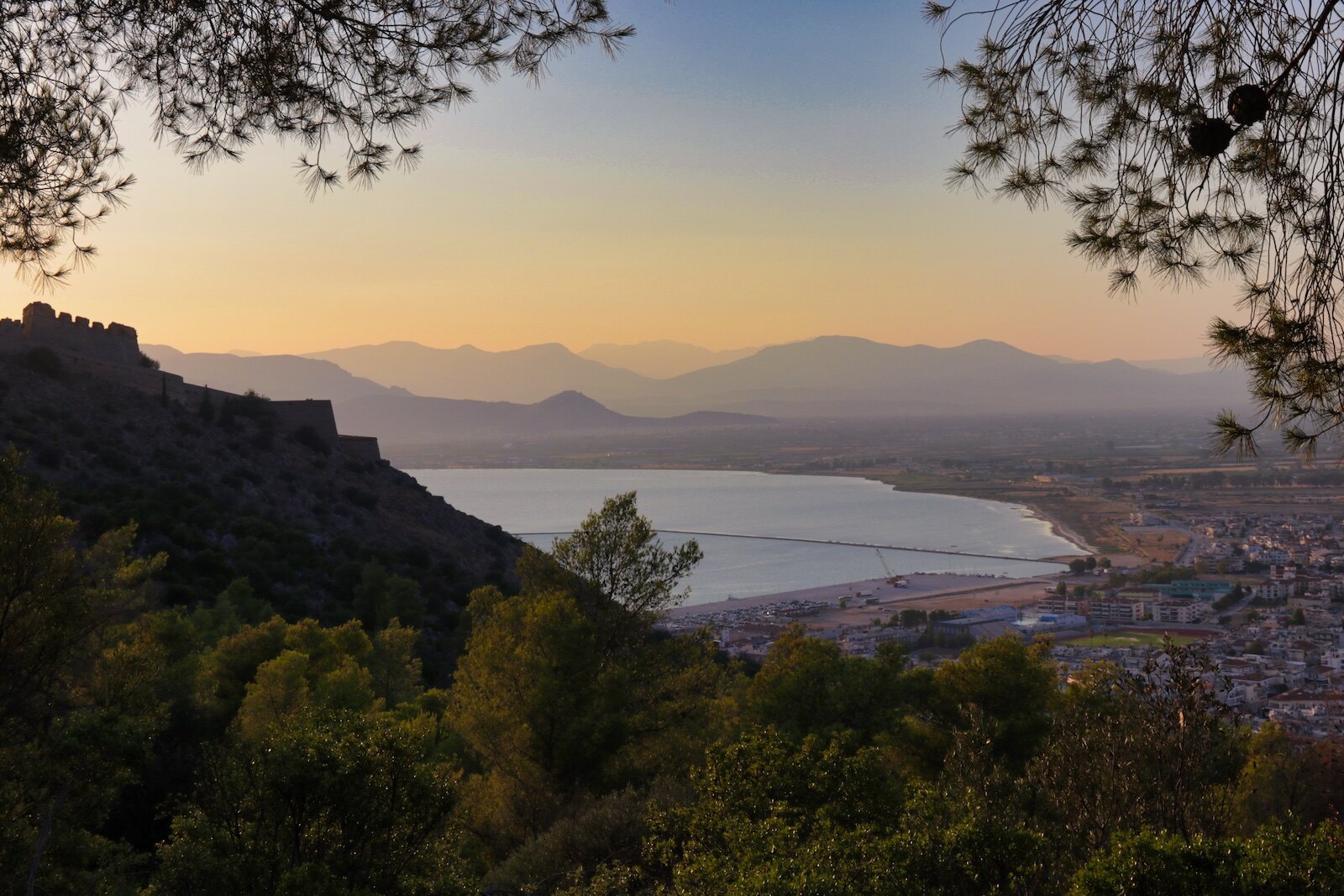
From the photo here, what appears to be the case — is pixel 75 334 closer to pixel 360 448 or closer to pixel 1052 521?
pixel 360 448

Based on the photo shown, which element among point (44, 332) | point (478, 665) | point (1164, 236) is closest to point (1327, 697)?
point (478, 665)

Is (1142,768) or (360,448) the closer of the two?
(1142,768)

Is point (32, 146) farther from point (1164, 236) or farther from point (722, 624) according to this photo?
point (722, 624)

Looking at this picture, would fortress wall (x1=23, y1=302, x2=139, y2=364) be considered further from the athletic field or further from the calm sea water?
the athletic field

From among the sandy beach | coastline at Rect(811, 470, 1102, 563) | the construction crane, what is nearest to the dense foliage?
the sandy beach

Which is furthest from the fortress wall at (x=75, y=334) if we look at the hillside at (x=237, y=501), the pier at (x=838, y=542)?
the pier at (x=838, y=542)

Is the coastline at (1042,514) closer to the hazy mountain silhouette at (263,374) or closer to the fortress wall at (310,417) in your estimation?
the fortress wall at (310,417)

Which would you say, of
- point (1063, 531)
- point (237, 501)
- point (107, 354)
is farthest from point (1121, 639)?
point (1063, 531)
